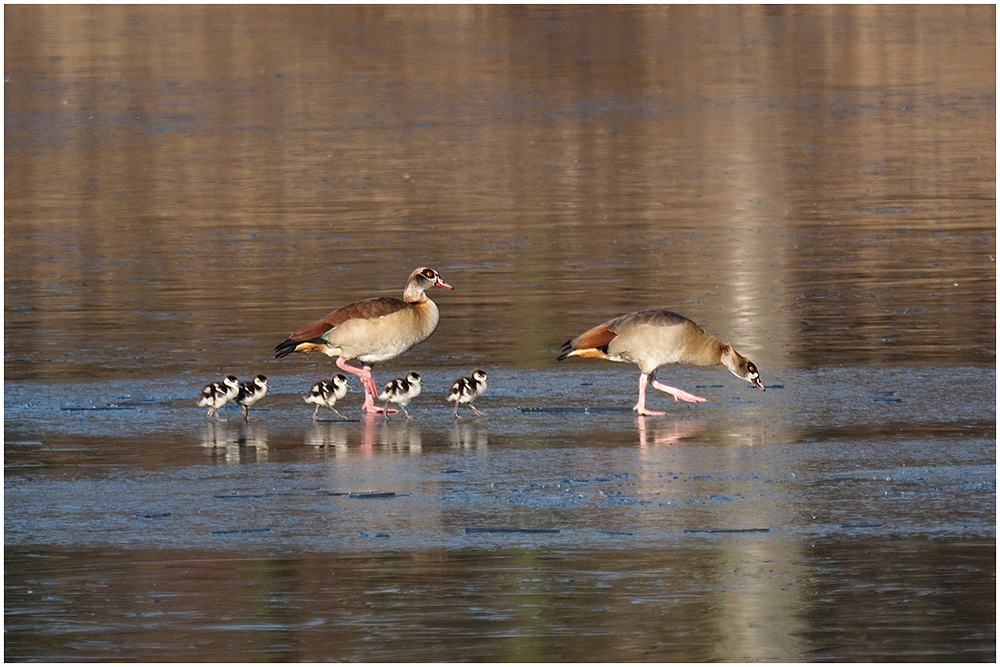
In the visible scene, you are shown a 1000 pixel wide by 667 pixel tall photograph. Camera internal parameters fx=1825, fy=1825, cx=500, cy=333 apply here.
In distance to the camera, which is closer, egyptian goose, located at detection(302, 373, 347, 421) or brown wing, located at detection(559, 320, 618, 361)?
egyptian goose, located at detection(302, 373, 347, 421)

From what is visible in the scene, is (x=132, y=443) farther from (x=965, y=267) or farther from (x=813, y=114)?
(x=813, y=114)

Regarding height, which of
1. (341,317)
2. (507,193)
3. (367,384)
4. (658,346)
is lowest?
(367,384)

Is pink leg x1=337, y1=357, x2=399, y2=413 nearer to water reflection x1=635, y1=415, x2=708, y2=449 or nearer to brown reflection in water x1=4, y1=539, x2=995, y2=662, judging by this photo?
water reflection x1=635, y1=415, x2=708, y2=449

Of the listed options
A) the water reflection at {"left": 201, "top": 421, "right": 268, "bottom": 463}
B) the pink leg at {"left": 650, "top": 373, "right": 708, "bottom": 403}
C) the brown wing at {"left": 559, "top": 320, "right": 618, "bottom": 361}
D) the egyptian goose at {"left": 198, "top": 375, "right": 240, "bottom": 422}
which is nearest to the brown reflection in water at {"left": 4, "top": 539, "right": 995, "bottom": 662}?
the water reflection at {"left": 201, "top": 421, "right": 268, "bottom": 463}

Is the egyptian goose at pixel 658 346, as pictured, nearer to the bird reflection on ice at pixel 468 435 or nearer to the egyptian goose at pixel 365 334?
the bird reflection on ice at pixel 468 435

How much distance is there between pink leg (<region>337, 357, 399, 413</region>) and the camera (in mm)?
11641

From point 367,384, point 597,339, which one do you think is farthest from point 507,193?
point 597,339

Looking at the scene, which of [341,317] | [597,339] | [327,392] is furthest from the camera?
[341,317]

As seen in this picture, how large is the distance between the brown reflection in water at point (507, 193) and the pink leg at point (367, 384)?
1.11 metres

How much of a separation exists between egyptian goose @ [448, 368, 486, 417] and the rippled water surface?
24 cm

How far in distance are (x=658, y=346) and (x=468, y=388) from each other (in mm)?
1276

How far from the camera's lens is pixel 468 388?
36.1 feet

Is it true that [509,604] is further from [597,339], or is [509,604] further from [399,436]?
[597,339]

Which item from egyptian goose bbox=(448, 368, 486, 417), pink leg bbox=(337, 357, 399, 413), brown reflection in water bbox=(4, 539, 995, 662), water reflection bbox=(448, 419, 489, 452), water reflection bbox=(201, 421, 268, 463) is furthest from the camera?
pink leg bbox=(337, 357, 399, 413)
